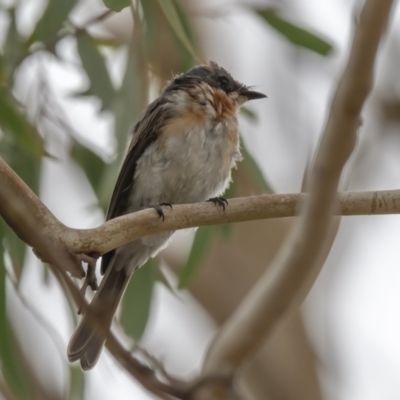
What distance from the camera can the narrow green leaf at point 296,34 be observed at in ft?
12.4

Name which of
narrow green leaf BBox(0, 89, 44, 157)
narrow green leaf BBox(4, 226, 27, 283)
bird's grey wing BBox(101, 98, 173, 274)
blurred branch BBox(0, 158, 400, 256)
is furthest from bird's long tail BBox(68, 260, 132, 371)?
narrow green leaf BBox(0, 89, 44, 157)

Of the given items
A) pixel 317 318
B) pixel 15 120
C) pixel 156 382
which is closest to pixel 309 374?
pixel 317 318

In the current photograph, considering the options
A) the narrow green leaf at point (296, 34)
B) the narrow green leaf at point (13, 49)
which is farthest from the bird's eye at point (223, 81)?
the narrow green leaf at point (13, 49)

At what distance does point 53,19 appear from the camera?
12.2ft

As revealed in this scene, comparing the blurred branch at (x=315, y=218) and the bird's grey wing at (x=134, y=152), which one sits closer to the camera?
the blurred branch at (x=315, y=218)

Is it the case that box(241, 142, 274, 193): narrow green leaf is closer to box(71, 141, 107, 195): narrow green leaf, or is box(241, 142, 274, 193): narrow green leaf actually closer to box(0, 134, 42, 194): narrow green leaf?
box(71, 141, 107, 195): narrow green leaf

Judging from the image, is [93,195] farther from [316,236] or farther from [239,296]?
[316,236]

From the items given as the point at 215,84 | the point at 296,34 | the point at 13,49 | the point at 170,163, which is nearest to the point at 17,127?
the point at 170,163

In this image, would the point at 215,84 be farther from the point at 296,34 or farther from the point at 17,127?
the point at 17,127

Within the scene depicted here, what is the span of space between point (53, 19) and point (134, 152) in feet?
2.27

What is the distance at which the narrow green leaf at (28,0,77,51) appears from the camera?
12.1ft

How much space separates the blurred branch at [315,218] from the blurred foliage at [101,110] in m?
1.17

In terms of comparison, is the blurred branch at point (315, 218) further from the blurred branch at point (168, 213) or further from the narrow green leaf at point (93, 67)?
the narrow green leaf at point (93, 67)

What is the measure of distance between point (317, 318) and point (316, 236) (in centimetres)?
304
